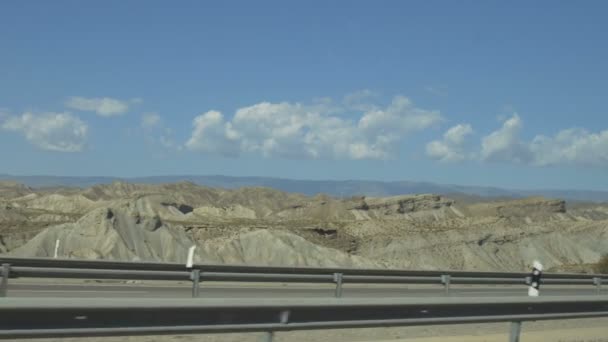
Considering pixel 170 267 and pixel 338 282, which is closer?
pixel 170 267

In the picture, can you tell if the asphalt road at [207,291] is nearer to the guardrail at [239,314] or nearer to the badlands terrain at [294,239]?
the guardrail at [239,314]

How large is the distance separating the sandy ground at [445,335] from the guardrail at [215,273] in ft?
18.9

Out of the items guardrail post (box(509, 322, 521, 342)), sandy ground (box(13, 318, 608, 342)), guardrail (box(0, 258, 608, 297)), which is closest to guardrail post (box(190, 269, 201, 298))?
guardrail (box(0, 258, 608, 297))

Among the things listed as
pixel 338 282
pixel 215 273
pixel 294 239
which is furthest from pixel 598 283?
pixel 294 239

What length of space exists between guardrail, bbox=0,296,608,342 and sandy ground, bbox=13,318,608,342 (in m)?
0.44

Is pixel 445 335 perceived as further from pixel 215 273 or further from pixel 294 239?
pixel 294 239

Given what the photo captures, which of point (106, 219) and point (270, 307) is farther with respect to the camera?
point (106, 219)

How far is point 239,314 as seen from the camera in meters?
7.26

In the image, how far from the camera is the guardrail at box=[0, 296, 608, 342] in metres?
6.14

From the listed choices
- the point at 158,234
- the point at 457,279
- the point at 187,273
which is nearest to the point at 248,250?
the point at 158,234

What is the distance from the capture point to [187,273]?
1652 cm

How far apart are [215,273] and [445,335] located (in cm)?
770

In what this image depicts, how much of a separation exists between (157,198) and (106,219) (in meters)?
61.5

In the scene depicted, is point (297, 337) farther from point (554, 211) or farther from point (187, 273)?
point (554, 211)
